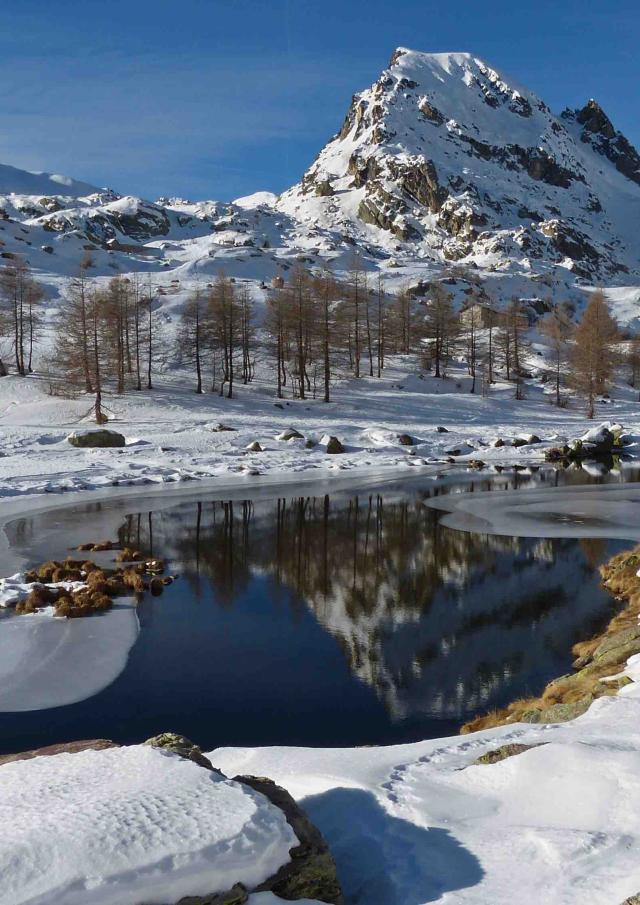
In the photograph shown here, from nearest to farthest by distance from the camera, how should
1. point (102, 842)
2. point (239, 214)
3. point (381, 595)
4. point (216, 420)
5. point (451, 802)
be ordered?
point (102, 842)
point (451, 802)
point (381, 595)
point (216, 420)
point (239, 214)

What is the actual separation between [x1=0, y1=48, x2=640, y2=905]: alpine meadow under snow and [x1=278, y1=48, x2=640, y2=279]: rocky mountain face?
2626 mm

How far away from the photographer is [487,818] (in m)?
4.87

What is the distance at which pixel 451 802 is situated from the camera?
203 inches

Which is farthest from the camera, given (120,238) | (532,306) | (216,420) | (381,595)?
(120,238)

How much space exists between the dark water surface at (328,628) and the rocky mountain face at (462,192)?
113860mm

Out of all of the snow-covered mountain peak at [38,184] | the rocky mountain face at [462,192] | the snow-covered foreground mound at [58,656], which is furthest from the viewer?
the snow-covered mountain peak at [38,184]

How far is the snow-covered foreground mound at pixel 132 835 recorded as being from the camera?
3367mm

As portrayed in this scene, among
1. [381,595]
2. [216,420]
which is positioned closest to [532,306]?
[216,420]

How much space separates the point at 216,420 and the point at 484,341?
3970 centimetres

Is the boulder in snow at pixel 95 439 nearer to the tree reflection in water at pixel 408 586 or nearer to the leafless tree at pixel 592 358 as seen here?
the tree reflection in water at pixel 408 586

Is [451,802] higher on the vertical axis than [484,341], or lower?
lower

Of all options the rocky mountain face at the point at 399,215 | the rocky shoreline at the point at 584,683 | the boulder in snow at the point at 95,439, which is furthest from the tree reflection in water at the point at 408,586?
the rocky mountain face at the point at 399,215

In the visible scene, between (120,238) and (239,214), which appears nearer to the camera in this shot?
(120,238)

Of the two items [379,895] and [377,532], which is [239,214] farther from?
[379,895]
